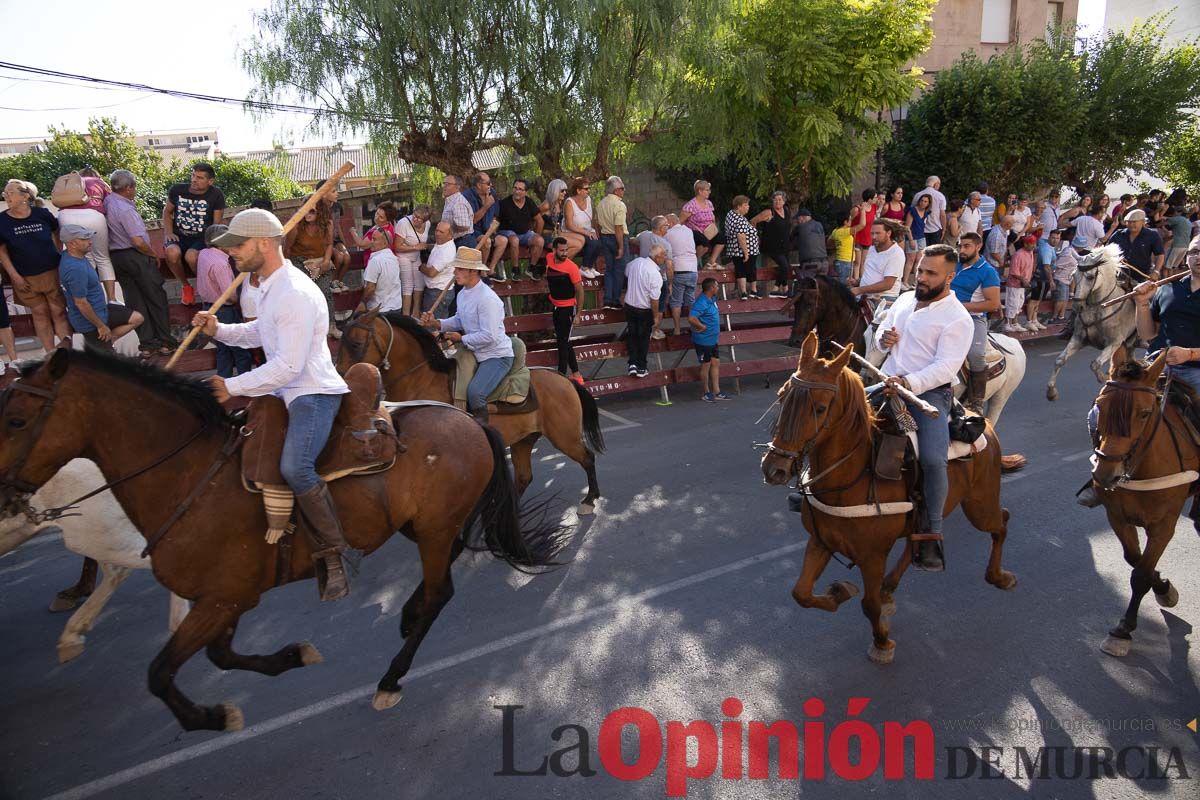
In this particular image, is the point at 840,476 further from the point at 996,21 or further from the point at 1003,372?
the point at 996,21

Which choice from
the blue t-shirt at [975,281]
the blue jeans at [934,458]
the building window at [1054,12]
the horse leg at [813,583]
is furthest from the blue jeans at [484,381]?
the building window at [1054,12]

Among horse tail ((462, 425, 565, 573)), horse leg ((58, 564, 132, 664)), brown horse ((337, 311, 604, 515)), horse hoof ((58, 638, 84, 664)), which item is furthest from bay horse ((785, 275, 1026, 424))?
horse hoof ((58, 638, 84, 664))

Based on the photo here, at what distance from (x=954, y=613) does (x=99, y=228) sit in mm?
9506

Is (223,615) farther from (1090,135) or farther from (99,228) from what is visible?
(1090,135)

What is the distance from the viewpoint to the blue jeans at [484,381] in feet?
23.3

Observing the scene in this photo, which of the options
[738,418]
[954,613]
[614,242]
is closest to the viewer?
[954,613]

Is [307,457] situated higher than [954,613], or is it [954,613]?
[307,457]

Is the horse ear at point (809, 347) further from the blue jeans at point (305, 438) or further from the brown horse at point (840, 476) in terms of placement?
the blue jeans at point (305, 438)

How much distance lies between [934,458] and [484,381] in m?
3.94

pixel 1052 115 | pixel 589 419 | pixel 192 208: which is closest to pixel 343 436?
pixel 589 419

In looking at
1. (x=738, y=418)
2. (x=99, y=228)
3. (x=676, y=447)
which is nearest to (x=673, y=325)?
(x=738, y=418)

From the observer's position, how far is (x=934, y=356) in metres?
5.03

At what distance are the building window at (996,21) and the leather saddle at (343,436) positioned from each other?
95.2ft

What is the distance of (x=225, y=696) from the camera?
4.82m
